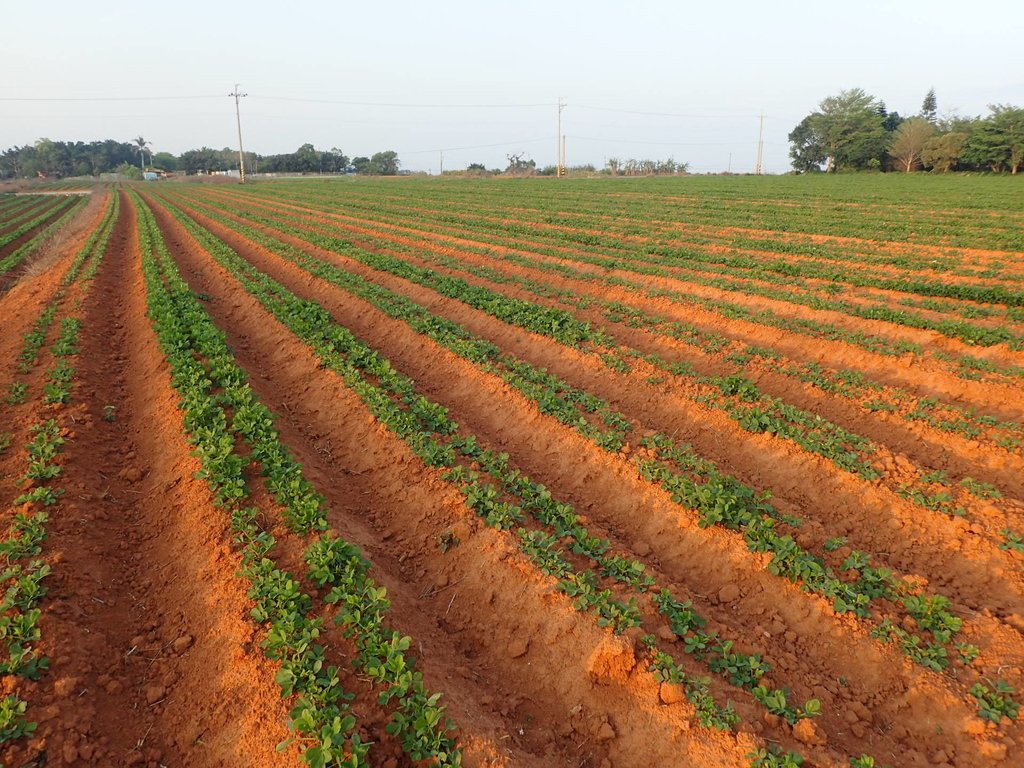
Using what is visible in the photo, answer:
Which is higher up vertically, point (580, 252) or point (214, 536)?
point (580, 252)

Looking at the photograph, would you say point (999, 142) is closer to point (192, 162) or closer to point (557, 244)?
point (557, 244)

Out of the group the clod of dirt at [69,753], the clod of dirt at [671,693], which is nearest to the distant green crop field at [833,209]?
the clod of dirt at [671,693]

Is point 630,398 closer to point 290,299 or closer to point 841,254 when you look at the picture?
point 290,299

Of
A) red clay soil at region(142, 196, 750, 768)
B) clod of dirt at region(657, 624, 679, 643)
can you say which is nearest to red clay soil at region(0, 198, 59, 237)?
red clay soil at region(142, 196, 750, 768)

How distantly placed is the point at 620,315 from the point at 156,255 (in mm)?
16017

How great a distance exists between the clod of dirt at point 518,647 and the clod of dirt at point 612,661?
1.70ft

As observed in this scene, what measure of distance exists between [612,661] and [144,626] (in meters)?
3.57

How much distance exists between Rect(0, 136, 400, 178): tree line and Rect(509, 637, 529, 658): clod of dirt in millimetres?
A: 125049

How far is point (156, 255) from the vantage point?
19234 mm

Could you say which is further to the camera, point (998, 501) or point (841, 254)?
point (841, 254)

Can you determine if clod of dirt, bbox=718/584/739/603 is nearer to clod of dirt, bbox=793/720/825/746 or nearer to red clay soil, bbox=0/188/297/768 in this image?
clod of dirt, bbox=793/720/825/746

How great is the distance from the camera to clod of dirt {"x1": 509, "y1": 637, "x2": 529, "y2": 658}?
4336mm

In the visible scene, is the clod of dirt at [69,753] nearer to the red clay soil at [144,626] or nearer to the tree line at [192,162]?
the red clay soil at [144,626]

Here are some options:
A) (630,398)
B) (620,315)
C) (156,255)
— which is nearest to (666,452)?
(630,398)
